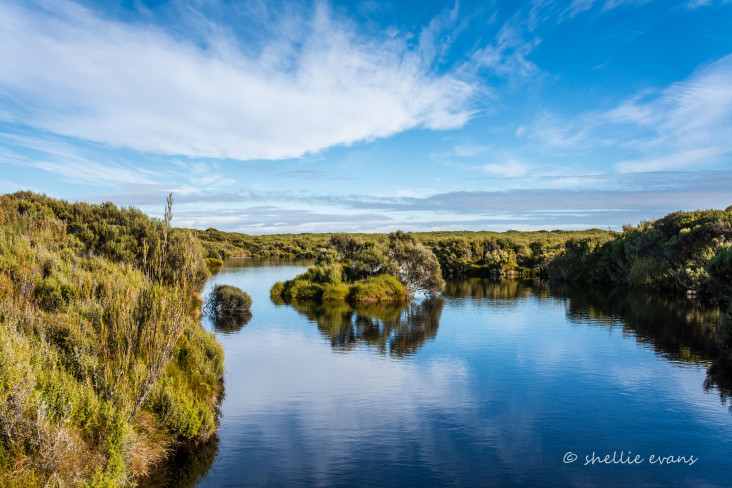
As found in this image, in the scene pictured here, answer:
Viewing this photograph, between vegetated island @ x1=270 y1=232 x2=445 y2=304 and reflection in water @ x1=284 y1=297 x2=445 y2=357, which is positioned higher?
vegetated island @ x1=270 y1=232 x2=445 y2=304

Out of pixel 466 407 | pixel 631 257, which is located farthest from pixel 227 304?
pixel 631 257

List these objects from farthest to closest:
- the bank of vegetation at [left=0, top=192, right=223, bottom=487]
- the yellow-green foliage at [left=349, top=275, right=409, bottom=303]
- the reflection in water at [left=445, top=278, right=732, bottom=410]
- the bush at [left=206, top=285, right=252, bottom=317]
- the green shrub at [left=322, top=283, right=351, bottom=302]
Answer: the green shrub at [left=322, top=283, right=351, bottom=302], the yellow-green foliage at [left=349, top=275, right=409, bottom=303], the bush at [left=206, top=285, right=252, bottom=317], the reflection in water at [left=445, top=278, right=732, bottom=410], the bank of vegetation at [left=0, top=192, right=223, bottom=487]

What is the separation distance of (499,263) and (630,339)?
46266mm

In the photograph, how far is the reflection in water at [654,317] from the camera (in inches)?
691

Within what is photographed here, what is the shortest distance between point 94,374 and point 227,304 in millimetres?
20891

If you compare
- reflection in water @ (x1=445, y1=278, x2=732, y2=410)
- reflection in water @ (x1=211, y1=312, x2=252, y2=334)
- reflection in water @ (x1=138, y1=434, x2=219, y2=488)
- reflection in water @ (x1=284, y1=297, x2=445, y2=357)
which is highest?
reflection in water @ (x1=445, y1=278, x2=732, y2=410)

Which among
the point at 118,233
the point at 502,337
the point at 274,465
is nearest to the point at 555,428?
the point at 274,465

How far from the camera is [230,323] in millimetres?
26125

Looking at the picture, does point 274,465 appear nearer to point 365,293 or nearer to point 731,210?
point 365,293

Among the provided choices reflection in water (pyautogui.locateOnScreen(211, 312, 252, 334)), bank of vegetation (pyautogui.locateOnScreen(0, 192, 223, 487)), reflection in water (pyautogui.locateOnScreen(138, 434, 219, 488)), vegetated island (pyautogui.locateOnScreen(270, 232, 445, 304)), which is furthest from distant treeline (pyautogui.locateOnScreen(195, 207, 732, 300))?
reflection in water (pyautogui.locateOnScreen(138, 434, 219, 488))

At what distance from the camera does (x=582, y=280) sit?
177 ft

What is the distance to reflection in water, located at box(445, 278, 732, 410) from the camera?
17562 mm

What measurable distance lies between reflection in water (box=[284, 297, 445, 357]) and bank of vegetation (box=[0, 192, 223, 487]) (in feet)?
26.9

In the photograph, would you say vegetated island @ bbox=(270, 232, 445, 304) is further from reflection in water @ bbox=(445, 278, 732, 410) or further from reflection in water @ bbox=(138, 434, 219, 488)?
reflection in water @ bbox=(138, 434, 219, 488)
